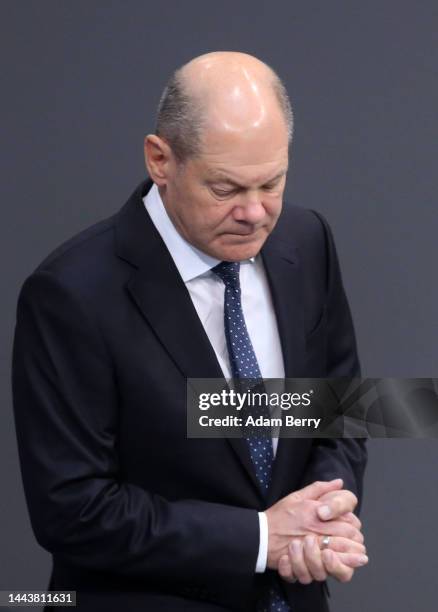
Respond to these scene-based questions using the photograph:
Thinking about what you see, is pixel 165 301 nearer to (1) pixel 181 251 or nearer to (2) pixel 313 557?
(1) pixel 181 251

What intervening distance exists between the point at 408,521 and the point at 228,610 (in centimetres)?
115

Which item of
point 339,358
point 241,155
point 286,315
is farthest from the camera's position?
point 339,358

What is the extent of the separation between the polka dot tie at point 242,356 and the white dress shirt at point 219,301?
0.05ft

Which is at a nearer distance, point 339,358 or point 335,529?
point 335,529

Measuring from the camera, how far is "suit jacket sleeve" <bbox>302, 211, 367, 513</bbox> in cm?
231

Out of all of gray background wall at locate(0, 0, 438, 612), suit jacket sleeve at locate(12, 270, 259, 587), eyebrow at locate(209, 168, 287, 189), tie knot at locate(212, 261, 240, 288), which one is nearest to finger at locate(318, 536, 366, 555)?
suit jacket sleeve at locate(12, 270, 259, 587)

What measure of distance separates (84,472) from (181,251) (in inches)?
13.3

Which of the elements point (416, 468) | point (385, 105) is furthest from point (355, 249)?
point (416, 468)

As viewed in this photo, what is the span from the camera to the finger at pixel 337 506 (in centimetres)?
214

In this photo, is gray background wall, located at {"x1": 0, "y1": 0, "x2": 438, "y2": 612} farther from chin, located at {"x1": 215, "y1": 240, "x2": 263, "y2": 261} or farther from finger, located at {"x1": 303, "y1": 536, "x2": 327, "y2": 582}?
finger, located at {"x1": 303, "y1": 536, "x2": 327, "y2": 582}

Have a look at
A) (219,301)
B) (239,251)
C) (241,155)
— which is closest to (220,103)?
(241,155)

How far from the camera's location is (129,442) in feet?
6.95

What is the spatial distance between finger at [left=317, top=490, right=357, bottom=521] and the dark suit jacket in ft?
0.28

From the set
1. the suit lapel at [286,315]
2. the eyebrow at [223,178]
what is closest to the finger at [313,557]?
the suit lapel at [286,315]
